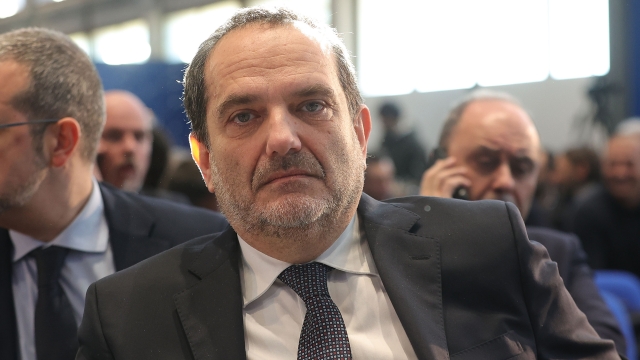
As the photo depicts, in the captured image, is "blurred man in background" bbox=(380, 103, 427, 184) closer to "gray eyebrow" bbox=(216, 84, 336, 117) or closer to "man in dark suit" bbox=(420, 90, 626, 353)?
"man in dark suit" bbox=(420, 90, 626, 353)

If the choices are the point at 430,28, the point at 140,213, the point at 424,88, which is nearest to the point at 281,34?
the point at 140,213

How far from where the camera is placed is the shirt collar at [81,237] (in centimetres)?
200

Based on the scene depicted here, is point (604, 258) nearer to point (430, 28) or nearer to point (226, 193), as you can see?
point (430, 28)

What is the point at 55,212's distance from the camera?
6.63 ft

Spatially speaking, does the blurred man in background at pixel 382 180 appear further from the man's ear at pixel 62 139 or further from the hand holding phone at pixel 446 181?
the man's ear at pixel 62 139

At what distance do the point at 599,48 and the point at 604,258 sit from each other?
62.7 inches

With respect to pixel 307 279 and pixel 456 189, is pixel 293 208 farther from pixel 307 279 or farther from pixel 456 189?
pixel 456 189

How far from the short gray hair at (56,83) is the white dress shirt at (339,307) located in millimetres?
763

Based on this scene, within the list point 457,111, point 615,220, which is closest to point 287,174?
point 457,111

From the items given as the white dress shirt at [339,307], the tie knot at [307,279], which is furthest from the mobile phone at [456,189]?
the tie knot at [307,279]

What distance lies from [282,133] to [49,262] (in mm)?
908

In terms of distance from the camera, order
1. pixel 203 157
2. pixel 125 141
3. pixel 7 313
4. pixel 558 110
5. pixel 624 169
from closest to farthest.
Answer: pixel 203 157
pixel 7 313
pixel 125 141
pixel 624 169
pixel 558 110

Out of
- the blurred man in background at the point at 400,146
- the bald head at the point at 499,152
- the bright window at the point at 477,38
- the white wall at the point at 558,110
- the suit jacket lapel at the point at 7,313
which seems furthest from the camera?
the white wall at the point at 558,110

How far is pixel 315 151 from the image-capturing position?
5.02 feet
